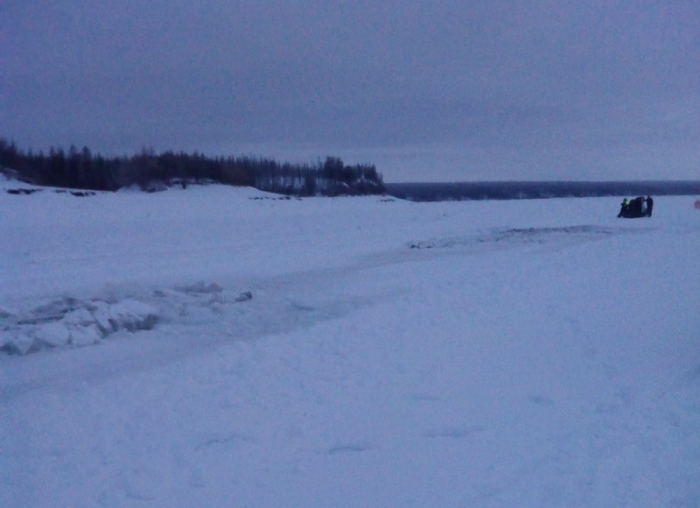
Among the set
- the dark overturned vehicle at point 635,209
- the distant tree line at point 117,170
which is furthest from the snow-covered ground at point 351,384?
the distant tree line at point 117,170

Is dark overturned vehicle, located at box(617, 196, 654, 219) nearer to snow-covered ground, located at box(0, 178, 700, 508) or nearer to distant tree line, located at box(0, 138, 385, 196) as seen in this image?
snow-covered ground, located at box(0, 178, 700, 508)

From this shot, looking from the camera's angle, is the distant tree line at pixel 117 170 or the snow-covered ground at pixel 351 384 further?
the distant tree line at pixel 117 170

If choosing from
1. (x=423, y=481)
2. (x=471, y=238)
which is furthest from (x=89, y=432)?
(x=471, y=238)

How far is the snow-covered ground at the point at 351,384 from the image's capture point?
4727 mm

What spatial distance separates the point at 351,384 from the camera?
6703mm

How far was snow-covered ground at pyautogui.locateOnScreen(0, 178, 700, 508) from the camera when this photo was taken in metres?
4.73

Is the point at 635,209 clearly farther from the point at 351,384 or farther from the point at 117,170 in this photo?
the point at 117,170

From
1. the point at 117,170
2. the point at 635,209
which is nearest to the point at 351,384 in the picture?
the point at 635,209

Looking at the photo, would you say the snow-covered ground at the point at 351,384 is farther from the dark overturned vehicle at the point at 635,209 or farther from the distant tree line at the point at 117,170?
the distant tree line at the point at 117,170

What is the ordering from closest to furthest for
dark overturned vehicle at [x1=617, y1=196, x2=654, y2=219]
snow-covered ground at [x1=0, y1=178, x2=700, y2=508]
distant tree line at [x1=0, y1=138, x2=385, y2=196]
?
snow-covered ground at [x1=0, y1=178, x2=700, y2=508], dark overturned vehicle at [x1=617, y1=196, x2=654, y2=219], distant tree line at [x1=0, y1=138, x2=385, y2=196]

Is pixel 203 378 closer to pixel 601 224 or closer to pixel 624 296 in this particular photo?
pixel 624 296

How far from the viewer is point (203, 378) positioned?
6.83m

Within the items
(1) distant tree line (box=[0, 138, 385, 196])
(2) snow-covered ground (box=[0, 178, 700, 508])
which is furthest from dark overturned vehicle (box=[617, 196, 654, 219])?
(1) distant tree line (box=[0, 138, 385, 196])

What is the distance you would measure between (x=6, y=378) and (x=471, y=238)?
1692 centimetres
